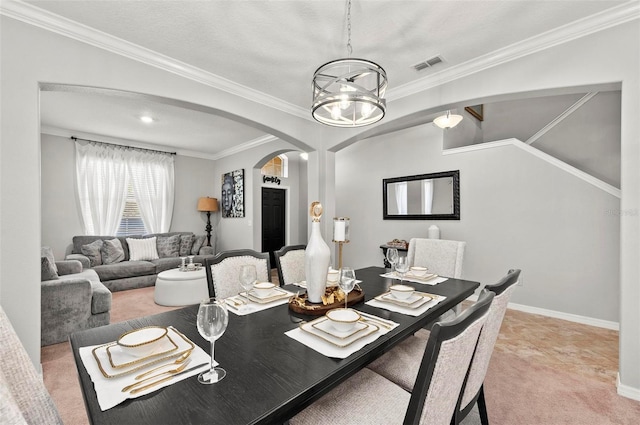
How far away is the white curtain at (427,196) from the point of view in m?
4.46

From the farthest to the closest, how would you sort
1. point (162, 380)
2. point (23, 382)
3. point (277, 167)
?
point (277, 167) < point (162, 380) < point (23, 382)

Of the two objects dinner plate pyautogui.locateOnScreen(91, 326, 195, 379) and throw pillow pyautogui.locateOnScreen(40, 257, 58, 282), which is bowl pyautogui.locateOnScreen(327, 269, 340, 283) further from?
throw pillow pyautogui.locateOnScreen(40, 257, 58, 282)

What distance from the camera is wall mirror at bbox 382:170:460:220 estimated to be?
4230mm

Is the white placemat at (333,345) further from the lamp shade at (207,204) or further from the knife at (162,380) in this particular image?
the lamp shade at (207,204)

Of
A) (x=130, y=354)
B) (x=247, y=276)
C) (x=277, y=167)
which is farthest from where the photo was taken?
(x=277, y=167)

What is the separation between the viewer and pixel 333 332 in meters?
1.18

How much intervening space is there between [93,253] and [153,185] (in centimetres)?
168

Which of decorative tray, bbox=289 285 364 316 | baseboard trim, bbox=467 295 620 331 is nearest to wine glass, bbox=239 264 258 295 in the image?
decorative tray, bbox=289 285 364 316

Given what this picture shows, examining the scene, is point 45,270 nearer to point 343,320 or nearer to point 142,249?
point 142,249

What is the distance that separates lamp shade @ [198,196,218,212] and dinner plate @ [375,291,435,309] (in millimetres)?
5243

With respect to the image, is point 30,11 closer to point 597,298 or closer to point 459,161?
point 459,161

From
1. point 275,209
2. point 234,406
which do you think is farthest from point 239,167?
point 234,406

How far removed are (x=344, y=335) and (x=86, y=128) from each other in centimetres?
563

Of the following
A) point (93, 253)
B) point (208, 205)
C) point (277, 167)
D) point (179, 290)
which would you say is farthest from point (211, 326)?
point (277, 167)
